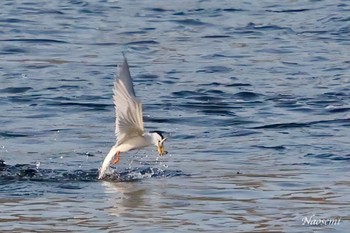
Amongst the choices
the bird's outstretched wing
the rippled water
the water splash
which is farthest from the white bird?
the rippled water

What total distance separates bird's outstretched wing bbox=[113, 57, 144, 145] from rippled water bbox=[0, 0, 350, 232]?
395 mm

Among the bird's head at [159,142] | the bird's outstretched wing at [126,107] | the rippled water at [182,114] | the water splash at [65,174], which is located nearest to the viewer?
the rippled water at [182,114]

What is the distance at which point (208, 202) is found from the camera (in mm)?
8539

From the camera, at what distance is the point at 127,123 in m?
9.40

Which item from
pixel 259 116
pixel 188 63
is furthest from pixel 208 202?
pixel 188 63

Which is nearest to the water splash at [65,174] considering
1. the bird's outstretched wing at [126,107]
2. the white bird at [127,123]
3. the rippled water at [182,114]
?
the rippled water at [182,114]

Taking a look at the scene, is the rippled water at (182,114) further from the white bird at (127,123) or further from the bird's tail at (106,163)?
the white bird at (127,123)

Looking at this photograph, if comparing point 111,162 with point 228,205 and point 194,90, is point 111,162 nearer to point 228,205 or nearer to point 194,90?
point 228,205

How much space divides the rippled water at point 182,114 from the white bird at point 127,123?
271mm

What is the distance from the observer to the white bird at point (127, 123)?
9047mm

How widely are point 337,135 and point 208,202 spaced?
11.2 feet

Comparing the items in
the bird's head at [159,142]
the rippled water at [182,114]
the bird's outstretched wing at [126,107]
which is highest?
the bird's outstretched wing at [126,107]

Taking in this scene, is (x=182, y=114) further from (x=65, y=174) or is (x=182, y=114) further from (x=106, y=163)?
(x=106, y=163)

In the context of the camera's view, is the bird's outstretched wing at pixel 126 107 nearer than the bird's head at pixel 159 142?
Yes
